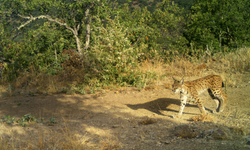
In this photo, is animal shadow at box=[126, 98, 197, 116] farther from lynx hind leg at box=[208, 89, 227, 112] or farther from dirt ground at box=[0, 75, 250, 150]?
lynx hind leg at box=[208, 89, 227, 112]

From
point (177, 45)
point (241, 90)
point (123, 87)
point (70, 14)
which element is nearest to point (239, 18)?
point (177, 45)

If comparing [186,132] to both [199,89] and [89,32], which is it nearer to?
[199,89]

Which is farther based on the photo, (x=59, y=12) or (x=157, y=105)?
(x=59, y=12)

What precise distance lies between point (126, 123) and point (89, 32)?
7402mm

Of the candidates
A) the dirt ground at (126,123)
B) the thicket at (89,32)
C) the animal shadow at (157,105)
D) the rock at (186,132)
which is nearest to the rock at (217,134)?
the dirt ground at (126,123)

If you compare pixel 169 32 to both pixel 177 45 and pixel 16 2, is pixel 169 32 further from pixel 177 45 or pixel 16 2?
pixel 16 2

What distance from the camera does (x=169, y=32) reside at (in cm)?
1423

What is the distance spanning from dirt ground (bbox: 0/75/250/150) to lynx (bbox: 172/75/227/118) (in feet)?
0.95

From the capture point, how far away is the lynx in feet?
20.1

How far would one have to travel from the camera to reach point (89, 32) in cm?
1220

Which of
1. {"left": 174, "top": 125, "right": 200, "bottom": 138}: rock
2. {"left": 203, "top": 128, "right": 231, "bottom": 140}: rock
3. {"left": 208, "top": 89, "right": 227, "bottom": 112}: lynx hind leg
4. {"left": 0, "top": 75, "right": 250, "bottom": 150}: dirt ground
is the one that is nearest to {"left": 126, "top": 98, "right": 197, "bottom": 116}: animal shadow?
{"left": 0, "top": 75, "right": 250, "bottom": 150}: dirt ground

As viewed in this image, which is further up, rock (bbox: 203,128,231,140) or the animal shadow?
rock (bbox: 203,128,231,140)

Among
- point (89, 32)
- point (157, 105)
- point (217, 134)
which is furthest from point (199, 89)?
point (89, 32)

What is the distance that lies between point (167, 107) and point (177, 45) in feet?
23.0
